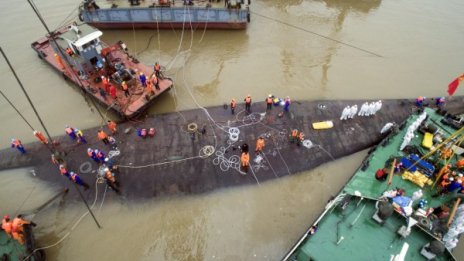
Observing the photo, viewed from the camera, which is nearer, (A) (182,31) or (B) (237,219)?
(B) (237,219)

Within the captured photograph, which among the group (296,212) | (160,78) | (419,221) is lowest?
(296,212)

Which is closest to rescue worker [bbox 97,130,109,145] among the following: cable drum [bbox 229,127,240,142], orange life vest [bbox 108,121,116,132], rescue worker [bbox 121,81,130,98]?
orange life vest [bbox 108,121,116,132]

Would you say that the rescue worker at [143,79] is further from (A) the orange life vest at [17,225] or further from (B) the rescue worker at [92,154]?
(A) the orange life vest at [17,225]

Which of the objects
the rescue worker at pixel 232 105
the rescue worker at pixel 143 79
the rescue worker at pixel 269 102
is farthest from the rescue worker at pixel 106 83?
the rescue worker at pixel 269 102

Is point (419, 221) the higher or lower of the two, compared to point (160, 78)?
lower

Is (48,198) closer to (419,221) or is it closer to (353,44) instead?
(419,221)

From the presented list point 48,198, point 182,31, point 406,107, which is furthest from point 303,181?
point 182,31
